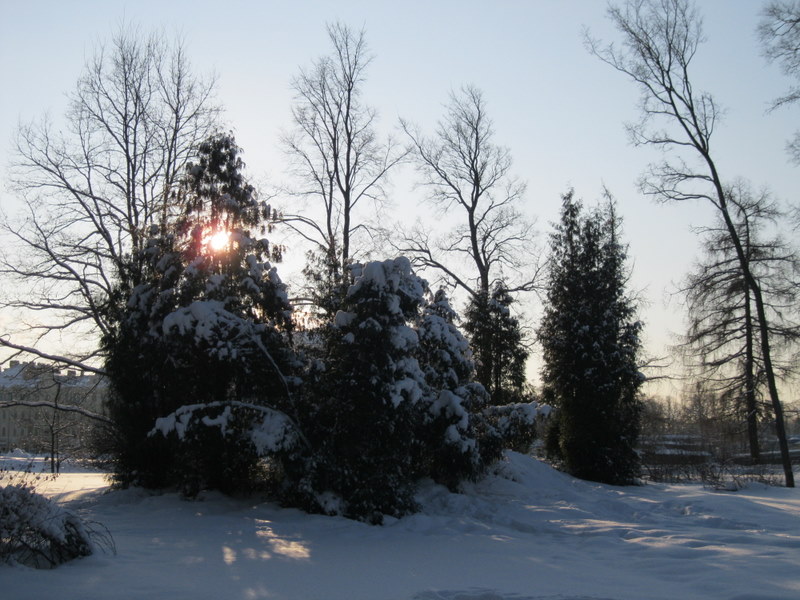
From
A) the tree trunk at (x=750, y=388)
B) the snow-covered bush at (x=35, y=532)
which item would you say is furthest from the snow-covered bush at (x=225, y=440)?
the tree trunk at (x=750, y=388)

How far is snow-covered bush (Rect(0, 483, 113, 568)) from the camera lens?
6.52 metres

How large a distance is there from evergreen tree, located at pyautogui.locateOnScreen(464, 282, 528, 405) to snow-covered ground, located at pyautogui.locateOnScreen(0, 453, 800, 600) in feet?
20.5

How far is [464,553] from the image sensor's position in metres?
9.05

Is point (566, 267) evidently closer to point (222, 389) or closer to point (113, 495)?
point (222, 389)

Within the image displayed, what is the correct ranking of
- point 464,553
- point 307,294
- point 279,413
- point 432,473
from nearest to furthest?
1. point 464,553
2. point 279,413
3. point 432,473
4. point 307,294

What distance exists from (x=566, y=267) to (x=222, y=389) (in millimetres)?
12347

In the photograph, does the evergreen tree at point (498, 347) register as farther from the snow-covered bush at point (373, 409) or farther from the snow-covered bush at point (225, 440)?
the snow-covered bush at point (225, 440)

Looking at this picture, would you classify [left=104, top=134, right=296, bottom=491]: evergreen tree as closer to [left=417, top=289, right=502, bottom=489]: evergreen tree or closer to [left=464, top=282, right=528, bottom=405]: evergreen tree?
[left=417, top=289, right=502, bottom=489]: evergreen tree

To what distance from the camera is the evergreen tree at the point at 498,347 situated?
20.8 m

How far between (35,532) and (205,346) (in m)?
5.76

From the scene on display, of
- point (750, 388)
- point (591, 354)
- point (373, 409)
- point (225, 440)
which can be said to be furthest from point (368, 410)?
point (750, 388)

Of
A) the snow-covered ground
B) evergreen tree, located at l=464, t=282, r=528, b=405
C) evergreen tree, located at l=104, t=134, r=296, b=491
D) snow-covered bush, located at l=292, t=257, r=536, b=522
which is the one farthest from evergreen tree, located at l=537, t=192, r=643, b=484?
evergreen tree, located at l=104, t=134, r=296, b=491

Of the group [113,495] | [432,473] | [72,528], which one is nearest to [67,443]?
[113,495]

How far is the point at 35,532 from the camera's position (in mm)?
6664
